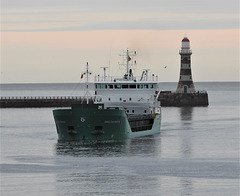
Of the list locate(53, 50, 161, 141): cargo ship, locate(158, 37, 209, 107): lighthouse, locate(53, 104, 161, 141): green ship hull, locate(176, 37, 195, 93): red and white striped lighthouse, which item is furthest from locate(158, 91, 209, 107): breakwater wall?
locate(53, 104, 161, 141): green ship hull

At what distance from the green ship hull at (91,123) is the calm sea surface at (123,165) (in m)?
0.82

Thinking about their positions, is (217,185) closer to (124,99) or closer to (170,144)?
(170,144)

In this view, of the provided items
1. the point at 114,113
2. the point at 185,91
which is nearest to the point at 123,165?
the point at 114,113

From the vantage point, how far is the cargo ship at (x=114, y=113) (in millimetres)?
50875

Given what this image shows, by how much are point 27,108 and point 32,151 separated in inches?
2795

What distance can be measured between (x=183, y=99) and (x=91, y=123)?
6553 centimetres

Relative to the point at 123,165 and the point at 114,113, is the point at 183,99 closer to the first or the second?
the point at 114,113

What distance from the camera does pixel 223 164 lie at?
4084 centimetres

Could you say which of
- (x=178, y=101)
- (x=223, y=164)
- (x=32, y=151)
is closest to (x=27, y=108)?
(x=178, y=101)

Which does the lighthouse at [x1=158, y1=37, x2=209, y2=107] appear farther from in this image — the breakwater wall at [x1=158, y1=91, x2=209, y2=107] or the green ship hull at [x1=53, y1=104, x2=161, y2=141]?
the green ship hull at [x1=53, y1=104, x2=161, y2=141]

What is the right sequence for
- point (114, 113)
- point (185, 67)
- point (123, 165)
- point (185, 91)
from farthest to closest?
point (185, 91), point (185, 67), point (114, 113), point (123, 165)

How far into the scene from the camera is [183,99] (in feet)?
379

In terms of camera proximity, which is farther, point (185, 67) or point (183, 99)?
point (183, 99)

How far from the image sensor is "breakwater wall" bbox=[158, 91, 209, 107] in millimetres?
115438
